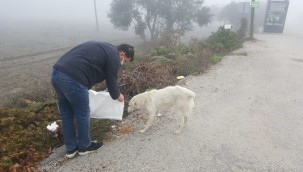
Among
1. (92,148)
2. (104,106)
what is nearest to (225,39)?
(104,106)

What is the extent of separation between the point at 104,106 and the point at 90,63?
1.12 meters

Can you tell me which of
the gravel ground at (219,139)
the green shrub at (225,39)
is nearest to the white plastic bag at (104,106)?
the gravel ground at (219,139)

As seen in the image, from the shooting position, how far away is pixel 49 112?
23.3ft

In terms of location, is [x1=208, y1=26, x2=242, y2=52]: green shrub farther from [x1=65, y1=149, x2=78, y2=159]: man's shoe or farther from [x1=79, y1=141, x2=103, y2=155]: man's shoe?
[x1=65, y1=149, x2=78, y2=159]: man's shoe

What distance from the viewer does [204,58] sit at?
12.3 metres

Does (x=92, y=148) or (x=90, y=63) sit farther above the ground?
(x=90, y=63)

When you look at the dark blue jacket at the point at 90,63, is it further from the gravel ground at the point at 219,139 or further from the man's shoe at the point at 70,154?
the gravel ground at the point at 219,139

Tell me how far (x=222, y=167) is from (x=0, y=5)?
8928 centimetres

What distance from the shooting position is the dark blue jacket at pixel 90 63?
476 centimetres

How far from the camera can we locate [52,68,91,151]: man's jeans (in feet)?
15.6

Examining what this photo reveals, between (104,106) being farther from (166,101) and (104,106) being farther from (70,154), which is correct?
(166,101)

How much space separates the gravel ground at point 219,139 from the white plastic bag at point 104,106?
580 mm

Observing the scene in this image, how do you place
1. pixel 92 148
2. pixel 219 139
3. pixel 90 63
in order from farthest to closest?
pixel 219 139
pixel 92 148
pixel 90 63

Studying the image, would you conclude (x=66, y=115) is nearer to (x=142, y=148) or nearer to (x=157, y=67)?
(x=142, y=148)
